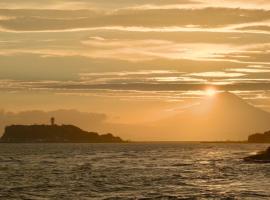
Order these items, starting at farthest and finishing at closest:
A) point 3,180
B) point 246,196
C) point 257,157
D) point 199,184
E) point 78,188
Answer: point 257,157
point 3,180
point 199,184
point 78,188
point 246,196

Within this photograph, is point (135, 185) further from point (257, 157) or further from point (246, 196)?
point (257, 157)

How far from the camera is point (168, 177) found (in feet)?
309

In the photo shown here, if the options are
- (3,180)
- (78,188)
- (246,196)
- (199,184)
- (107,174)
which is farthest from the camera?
(107,174)

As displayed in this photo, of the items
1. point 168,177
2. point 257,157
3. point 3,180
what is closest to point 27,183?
point 3,180

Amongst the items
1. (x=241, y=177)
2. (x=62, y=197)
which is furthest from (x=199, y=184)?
(x=62, y=197)

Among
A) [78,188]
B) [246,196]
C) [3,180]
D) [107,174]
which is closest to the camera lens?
[246,196]

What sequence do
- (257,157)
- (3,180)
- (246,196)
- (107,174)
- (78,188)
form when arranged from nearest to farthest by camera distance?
(246,196)
(78,188)
(3,180)
(107,174)
(257,157)

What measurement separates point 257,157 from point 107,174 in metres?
51.9

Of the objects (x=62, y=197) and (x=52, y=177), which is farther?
(x=52, y=177)

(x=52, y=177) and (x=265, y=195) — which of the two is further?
(x=52, y=177)

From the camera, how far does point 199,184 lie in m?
82.8

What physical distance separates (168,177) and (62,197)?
30328mm

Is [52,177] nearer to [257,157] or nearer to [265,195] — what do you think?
[265,195]

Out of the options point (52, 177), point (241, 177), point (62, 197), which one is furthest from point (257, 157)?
point (62, 197)
